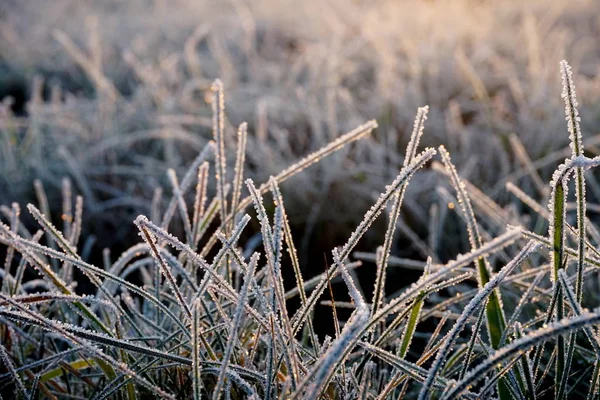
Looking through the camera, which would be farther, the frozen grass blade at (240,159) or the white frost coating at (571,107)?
the frozen grass blade at (240,159)

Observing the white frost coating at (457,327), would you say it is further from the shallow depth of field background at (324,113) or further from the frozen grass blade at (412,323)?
the shallow depth of field background at (324,113)

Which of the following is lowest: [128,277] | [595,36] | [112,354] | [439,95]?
[128,277]

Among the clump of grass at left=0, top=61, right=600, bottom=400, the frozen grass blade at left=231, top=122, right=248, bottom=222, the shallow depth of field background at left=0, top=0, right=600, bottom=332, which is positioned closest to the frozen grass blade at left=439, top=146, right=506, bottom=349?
the clump of grass at left=0, top=61, right=600, bottom=400

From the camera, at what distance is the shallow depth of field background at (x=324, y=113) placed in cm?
133

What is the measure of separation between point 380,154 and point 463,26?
1.30m

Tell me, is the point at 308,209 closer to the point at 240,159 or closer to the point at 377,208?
the point at 240,159

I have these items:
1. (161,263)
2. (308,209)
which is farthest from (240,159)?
(308,209)

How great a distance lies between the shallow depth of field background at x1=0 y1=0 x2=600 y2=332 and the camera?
4.37ft

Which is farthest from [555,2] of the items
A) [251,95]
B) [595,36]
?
[251,95]

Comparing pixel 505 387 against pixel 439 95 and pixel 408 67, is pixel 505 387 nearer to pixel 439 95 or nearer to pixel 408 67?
pixel 439 95

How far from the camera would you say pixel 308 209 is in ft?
4.43

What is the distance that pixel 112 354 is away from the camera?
64cm

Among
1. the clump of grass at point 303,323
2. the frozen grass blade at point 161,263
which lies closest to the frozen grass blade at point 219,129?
the clump of grass at point 303,323

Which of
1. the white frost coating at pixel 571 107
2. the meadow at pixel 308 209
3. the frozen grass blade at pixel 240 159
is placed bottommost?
the meadow at pixel 308 209
